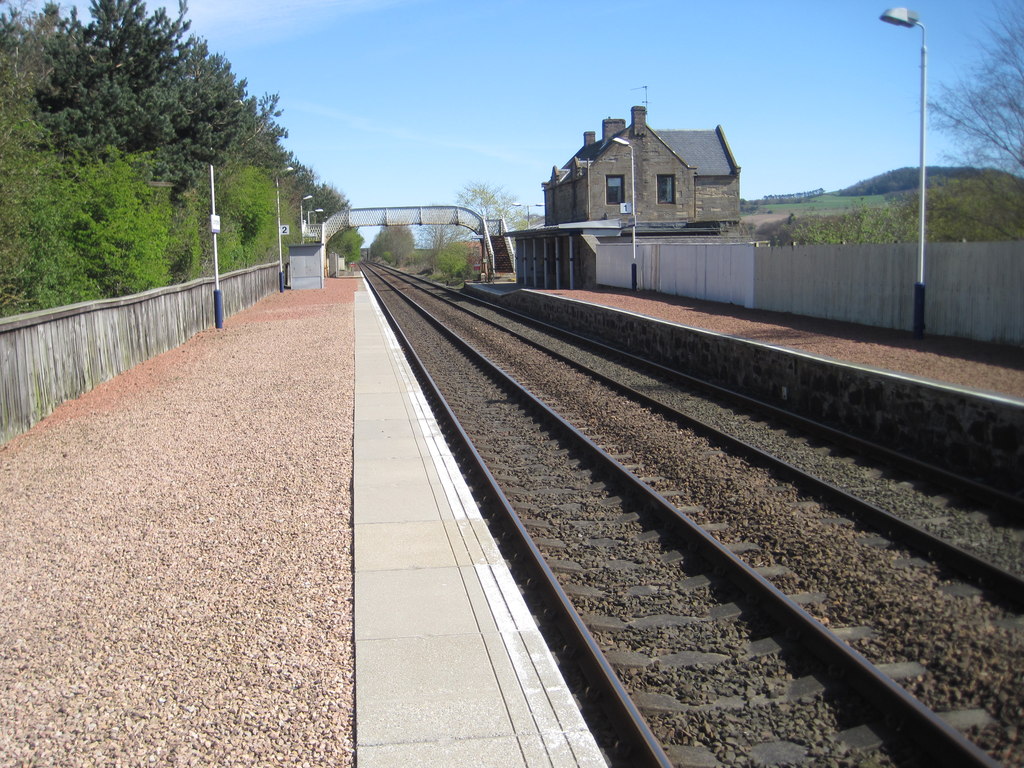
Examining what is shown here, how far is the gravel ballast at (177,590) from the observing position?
15.0ft

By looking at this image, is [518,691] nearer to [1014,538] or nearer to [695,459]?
[1014,538]

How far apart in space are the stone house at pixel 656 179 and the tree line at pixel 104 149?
2657 cm

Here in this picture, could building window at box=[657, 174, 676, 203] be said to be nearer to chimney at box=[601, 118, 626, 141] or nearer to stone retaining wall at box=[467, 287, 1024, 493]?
chimney at box=[601, 118, 626, 141]

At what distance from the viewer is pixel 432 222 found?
297 feet

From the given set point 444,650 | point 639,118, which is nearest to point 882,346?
point 444,650

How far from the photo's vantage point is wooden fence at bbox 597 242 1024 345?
16.5m

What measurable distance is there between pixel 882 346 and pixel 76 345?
45.7 feet

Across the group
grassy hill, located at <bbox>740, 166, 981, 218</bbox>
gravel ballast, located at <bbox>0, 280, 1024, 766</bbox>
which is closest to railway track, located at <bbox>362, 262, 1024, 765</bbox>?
gravel ballast, located at <bbox>0, 280, 1024, 766</bbox>

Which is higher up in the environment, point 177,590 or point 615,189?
point 615,189

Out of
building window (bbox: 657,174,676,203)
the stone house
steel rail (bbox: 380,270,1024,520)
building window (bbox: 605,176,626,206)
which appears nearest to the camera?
steel rail (bbox: 380,270,1024,520)

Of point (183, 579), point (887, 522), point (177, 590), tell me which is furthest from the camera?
point (887, 522)

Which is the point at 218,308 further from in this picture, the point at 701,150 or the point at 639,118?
the point at 701,150

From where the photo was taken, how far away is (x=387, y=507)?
8664 millimetres

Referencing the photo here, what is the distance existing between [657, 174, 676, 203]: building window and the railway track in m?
51.6
